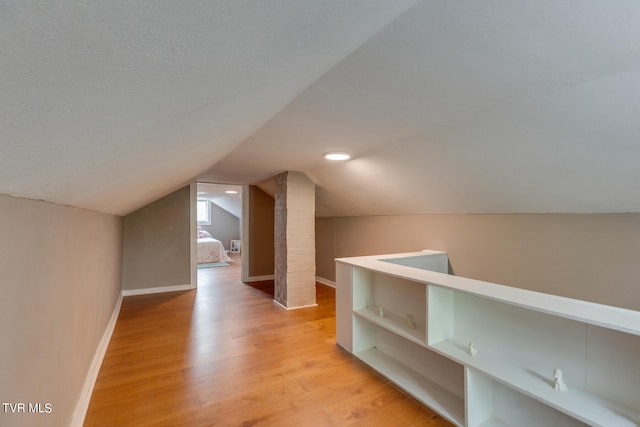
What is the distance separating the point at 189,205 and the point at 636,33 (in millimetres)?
5116

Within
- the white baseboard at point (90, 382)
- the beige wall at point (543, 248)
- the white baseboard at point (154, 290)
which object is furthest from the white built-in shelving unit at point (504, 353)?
the white baseboard at point (154, 290)

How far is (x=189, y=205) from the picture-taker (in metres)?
4.92

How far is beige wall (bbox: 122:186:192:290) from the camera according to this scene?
4562 mm

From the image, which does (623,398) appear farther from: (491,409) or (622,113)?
(622,113)

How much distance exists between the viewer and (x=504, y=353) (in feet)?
5.36

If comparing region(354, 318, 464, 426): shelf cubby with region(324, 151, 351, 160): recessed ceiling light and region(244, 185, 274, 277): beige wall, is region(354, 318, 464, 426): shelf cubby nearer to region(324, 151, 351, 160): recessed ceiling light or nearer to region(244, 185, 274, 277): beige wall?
region(324, 151, 351, 160): recessed ceiling light

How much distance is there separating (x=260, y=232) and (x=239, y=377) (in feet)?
11.8

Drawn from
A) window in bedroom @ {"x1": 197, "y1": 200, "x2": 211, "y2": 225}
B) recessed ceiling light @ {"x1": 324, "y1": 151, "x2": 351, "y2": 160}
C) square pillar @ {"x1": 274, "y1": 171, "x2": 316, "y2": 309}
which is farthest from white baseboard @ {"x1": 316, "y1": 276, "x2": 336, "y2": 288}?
window in bedroom @ {"x1": 197, "y1": 200, "x2": 211, "y2": 225}

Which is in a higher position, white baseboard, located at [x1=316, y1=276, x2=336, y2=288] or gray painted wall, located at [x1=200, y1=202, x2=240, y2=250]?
gray painted wall, located at [x1=200, y1=202, x2=240, y2=250]

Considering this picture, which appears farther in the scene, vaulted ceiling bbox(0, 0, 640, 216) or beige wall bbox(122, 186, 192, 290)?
beige wall bbox(122, 186, 192, 290)

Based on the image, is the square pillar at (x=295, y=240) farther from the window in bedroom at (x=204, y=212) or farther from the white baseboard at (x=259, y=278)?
the window in bedroom at (x=204, y=212)

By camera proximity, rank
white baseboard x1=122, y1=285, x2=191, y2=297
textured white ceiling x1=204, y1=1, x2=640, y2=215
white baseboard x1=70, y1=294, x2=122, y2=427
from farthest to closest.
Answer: white baseboard x1=122, y1=285, x2=191, y2=297, white baseboard x1=70, y1=294, x2=122, y2=427, textured white ceiling x1=204, y1=1, x2=640, y2=215

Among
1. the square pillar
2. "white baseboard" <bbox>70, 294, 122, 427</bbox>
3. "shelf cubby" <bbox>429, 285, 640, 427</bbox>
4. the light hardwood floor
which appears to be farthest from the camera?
the square pillar

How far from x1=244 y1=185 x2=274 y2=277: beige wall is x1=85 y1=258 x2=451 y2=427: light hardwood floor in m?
1.98
